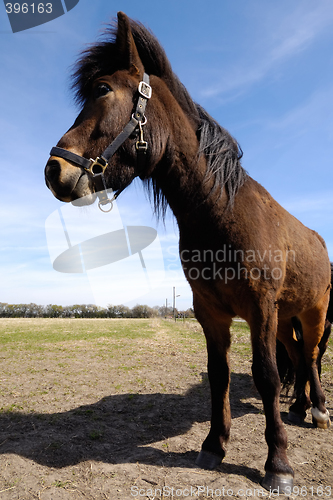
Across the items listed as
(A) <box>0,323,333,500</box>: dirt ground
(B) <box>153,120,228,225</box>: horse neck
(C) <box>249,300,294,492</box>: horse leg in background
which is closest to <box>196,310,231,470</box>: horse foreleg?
(A) <box>0,323,333,500</box>: dirt ground

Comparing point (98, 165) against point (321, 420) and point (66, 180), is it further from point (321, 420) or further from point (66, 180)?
point (321, 420)

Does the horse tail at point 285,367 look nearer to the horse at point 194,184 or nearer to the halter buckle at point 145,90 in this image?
the horse at point 194,184

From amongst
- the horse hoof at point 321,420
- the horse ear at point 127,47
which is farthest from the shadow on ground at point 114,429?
the horse ear at point 127,47

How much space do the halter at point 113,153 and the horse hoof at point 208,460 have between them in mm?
2672

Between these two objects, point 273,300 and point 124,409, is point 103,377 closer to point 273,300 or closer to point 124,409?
point 124,409

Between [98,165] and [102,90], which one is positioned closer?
[98,165]

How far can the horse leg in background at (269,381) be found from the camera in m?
2.56

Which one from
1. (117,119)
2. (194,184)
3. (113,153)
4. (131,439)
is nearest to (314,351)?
(131,439)

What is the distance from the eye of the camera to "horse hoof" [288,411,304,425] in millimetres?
4246

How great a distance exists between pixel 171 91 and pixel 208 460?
12.0 feet

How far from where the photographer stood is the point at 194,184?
108 inches

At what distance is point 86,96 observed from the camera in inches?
104

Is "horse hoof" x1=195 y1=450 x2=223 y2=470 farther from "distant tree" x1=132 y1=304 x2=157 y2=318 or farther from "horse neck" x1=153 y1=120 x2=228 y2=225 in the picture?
"distant tree" x1=132 y1=304 x2=157 y2=318

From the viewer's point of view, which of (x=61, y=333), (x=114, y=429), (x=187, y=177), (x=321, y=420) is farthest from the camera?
(x=61, y=333)
